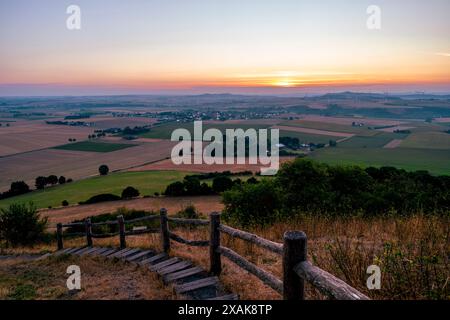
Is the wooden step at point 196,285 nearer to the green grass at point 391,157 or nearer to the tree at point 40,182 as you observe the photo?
the green grass at point 391,157

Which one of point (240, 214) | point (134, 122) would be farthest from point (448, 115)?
point (240, 214)

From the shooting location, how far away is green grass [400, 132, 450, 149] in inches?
2586

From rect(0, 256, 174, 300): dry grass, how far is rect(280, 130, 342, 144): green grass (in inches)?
2721

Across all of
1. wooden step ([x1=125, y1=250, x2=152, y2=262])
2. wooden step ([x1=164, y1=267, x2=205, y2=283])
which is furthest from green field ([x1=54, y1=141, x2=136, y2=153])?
wooden step ([x1=164, y1=267, x2=205, y2=283])

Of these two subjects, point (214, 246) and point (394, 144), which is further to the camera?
point (394, 144)

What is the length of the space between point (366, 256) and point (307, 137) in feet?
251

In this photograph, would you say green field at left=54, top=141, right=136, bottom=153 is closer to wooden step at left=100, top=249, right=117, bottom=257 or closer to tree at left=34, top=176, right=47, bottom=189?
tree at left=34, top=176, right=47, bottom=189

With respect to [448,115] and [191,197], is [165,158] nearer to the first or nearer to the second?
[191,197]

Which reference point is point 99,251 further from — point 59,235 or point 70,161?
point 70,161

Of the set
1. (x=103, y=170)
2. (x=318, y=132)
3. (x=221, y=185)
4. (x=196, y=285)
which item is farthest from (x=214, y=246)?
(x=318, y=132)

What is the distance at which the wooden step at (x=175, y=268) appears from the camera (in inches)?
244

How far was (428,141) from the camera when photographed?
7050 centimetres

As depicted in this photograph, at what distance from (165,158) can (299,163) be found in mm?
39743

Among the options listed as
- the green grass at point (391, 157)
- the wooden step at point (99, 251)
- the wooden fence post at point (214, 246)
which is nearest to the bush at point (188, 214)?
the wooden step at point (99, 251)
